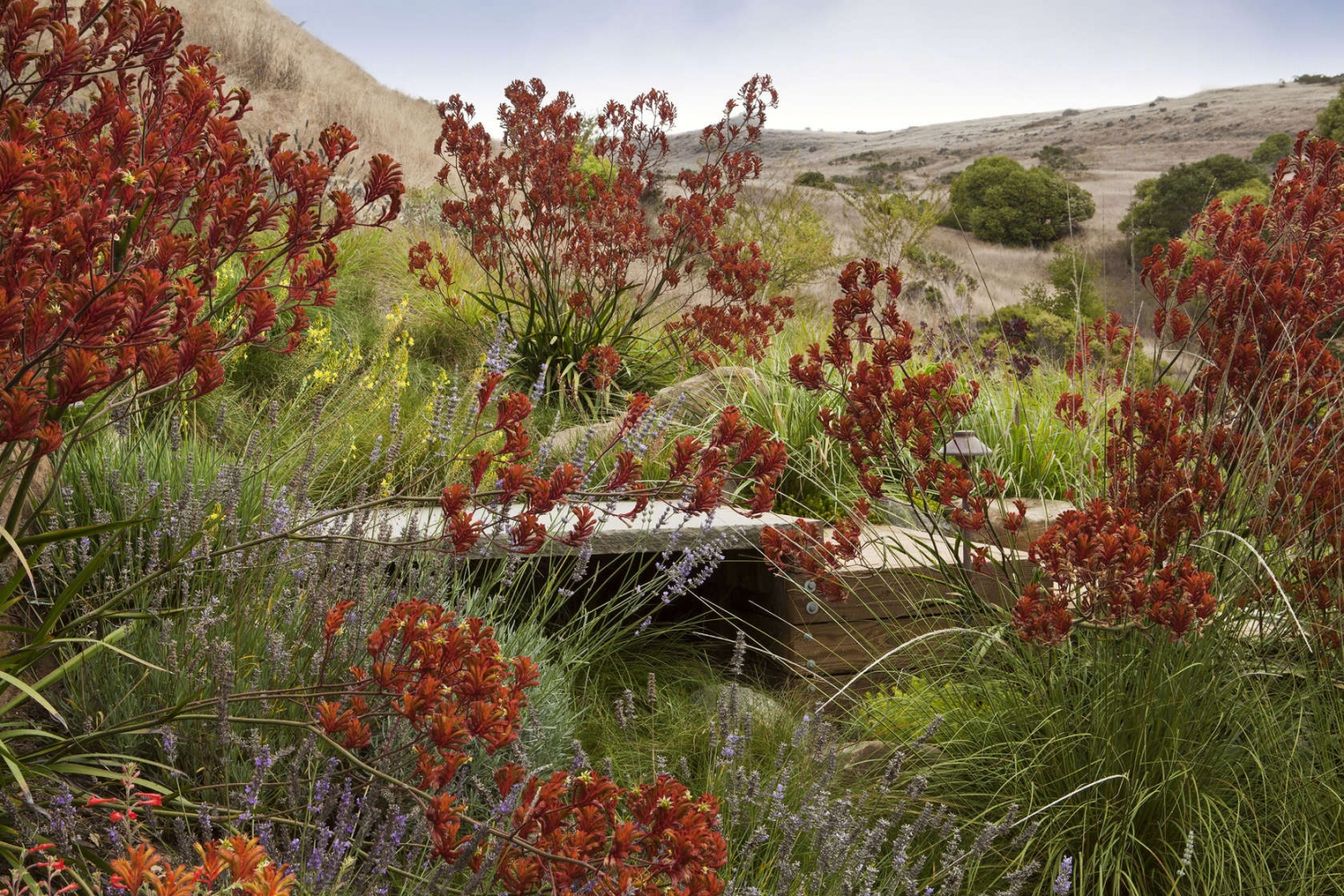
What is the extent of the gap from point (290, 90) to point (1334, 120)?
21726 millimetres

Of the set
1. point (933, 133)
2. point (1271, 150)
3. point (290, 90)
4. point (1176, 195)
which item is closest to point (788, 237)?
point (290, 90)

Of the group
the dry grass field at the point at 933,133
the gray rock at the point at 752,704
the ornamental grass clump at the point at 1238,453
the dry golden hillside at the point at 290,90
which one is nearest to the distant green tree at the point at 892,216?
the dry grass field at the point at 933,133

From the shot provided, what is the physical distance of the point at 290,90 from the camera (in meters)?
20.8

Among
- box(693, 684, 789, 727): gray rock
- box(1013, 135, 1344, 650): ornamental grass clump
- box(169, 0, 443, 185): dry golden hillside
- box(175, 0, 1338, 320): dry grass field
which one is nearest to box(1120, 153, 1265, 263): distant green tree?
box(175, 0, 1338, 320): dry grass field

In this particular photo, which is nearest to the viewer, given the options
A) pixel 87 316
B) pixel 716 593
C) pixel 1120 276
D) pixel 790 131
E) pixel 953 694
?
pixel 87 316

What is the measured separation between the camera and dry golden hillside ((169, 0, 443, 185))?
1988cm

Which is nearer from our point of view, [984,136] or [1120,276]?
[1120,276]

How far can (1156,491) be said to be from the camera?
2826 millimetres

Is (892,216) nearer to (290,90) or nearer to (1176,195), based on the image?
(290,90)

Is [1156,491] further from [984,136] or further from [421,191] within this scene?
[984,136]

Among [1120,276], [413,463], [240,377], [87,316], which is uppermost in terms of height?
[87,316]

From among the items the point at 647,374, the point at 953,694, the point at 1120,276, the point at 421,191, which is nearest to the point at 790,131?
the point at 1120,276

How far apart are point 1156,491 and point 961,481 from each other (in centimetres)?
55

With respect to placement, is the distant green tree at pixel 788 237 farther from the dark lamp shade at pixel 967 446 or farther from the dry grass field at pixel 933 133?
the dark lamp shade at pixel 967 446
